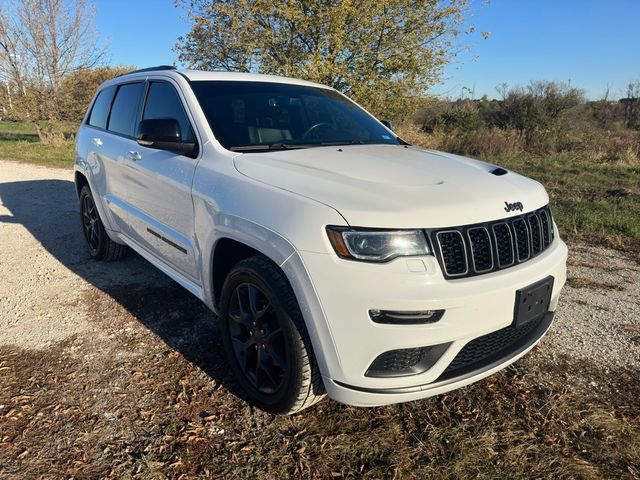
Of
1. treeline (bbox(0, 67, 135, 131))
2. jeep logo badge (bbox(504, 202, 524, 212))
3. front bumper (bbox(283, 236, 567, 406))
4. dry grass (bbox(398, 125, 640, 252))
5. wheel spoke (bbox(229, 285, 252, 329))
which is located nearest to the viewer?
front bumper (bbox(283, 236, 567, 406))

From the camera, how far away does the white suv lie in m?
2.02

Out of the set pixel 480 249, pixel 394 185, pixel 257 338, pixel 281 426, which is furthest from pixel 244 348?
pixel 480 249

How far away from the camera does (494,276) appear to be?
85.0 inches

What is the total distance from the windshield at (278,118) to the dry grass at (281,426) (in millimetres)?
1445

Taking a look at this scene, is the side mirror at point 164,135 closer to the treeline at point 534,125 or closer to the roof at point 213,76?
the roof at point 213,76

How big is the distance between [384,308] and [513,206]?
91cm

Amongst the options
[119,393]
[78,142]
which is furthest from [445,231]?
[78,142]

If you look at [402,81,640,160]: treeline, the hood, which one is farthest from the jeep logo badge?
[402,81,640,160]: treeline

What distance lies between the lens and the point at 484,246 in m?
2.18

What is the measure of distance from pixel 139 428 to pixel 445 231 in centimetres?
181

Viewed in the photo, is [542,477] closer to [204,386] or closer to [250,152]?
[204,386]

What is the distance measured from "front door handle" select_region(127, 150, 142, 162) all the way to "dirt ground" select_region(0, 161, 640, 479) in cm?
117

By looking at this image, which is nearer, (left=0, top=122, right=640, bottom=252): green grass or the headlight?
the headlight

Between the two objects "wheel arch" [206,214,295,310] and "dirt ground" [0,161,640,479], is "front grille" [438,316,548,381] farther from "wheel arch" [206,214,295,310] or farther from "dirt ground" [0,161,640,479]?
"wheel arch" [206,214,295,310]
